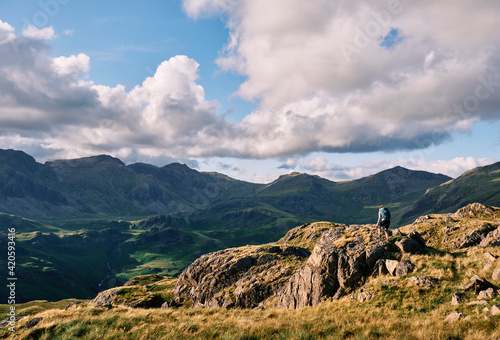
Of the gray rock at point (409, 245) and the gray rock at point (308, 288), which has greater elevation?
the gray rock at point (409, 245)

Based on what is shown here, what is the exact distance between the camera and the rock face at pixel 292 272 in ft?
100

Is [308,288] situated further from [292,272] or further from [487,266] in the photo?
[292,272]

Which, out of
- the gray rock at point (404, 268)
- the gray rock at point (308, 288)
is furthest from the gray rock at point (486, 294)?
the gray rock at point (308, 288)

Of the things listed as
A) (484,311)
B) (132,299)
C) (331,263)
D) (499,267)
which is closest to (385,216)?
(331,263)

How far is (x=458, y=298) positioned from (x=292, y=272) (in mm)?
32399

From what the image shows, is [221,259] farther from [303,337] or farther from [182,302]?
[303,337]

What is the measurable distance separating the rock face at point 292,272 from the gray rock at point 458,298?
5619 mm

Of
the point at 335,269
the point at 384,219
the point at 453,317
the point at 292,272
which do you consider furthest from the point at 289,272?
the point at 453,317

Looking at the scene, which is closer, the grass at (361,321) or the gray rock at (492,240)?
the grass at (361,321)

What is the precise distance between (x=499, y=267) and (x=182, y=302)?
2405 inches

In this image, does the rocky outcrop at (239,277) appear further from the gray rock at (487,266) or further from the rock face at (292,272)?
the gray rock at (487,266)

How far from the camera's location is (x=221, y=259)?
70312 millimetres

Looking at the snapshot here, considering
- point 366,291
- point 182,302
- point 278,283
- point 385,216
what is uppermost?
point 385,216

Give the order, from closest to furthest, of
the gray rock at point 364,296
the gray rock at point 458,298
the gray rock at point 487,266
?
1. the gray rock at point 458,298
2. the gray rock at point 487,266
3. the gray rock at point 364,296
